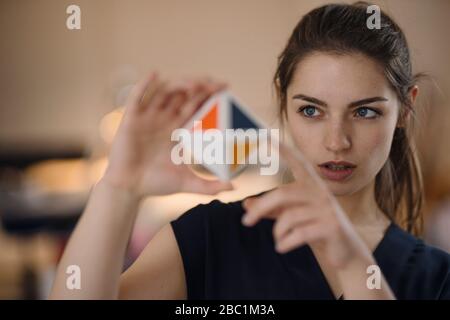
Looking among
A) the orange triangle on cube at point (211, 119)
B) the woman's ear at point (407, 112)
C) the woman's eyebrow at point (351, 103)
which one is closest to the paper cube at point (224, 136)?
the orange triangle on cube at point (211, 119)

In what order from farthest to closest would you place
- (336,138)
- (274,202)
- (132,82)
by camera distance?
(132,82)
(336,138)
(274,202)

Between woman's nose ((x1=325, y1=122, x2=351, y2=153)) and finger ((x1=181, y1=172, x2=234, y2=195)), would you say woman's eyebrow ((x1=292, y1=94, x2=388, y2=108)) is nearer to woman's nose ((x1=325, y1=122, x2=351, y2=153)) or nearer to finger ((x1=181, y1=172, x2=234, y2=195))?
woman's nose ((x1=325, y1=122, x2=351, y2=153))

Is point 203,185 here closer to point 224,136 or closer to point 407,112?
point 224,136

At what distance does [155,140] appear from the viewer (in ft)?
1.82

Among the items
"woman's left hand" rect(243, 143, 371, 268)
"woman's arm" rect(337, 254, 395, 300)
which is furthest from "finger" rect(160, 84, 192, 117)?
"woman's arm" rect(337, 254, 395, 300)

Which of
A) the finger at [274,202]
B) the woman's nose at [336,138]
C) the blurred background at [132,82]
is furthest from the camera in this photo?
the blurred background at [132,82]

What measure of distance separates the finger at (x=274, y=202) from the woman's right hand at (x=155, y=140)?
0.18 ft

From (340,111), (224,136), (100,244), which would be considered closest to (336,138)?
(340,111)

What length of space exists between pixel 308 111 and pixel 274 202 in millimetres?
171

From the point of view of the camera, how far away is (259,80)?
84 cm

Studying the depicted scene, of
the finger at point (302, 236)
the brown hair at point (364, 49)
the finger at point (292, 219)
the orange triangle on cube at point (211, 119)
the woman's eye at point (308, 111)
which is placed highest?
the brown hair at point (364, 49)

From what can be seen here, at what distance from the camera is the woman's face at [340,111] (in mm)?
625

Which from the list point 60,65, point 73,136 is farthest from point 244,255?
point 60,65

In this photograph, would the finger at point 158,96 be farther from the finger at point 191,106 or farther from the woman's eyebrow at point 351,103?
the woman's eyebrow at point 351,103
